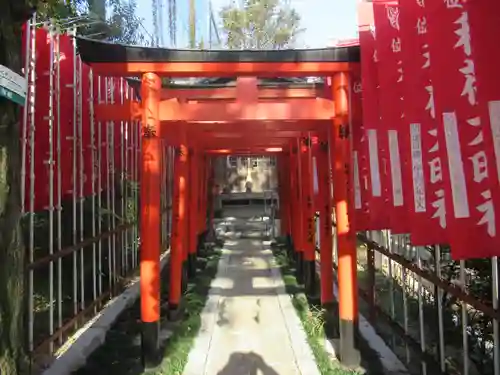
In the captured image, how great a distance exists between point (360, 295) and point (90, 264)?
11.5 ft

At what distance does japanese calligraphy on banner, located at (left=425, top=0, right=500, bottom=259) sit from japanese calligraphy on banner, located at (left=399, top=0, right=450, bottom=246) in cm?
17

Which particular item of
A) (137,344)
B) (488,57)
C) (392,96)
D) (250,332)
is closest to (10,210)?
(488,57)

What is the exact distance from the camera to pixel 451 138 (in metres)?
2.68

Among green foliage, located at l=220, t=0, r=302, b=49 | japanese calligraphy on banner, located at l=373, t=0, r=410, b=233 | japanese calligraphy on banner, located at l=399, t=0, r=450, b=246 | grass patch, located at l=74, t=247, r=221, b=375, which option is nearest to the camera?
japanese calligraphy on banner, located at l=399, t=0, r=450, b=246

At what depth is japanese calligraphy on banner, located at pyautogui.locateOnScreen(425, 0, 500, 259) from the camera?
99.8 inches

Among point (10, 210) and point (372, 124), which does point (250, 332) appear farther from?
point (10, 210)

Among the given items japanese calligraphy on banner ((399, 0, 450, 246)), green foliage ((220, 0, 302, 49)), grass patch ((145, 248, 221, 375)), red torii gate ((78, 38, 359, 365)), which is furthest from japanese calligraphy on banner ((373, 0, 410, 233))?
green foliage ((220, 0, 302, 49))

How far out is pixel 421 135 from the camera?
10.5 ft

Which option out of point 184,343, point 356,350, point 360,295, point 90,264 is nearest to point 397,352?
point 356,350

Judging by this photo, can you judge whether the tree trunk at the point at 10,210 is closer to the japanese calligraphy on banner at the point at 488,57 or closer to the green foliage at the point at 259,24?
the japanese calligraphy on banner at the point at 488,57

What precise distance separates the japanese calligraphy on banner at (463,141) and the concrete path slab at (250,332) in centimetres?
257

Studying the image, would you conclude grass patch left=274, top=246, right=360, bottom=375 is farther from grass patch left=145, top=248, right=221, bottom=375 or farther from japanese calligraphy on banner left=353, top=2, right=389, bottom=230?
japanese calligraphy on banner left=353, top=2, right=389, bottom=230

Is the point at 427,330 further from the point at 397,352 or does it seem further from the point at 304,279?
the point at 304,279

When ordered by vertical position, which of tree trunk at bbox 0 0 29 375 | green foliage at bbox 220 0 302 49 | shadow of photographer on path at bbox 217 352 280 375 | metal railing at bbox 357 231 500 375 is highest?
green foliage at bbox 220 0 302 49
